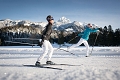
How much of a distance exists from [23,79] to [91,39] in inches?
2577

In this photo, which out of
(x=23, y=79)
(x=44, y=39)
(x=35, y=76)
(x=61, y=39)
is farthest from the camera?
(x=61, y=39)

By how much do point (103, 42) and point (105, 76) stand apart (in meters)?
61.3

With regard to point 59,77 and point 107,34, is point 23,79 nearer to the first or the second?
point 59,77

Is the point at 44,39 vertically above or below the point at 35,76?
above

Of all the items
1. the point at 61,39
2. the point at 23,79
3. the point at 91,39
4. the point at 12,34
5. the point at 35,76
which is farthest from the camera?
the point at 12,34

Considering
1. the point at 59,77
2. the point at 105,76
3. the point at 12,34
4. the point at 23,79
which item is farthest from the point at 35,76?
the point at 12,34

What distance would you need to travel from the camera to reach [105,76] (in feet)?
16.2

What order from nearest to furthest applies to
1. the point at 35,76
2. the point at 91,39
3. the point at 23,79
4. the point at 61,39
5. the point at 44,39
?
the point at 23,79
the point at 35,76
the point at 44,39
the point at 91,39
the point at 61,39

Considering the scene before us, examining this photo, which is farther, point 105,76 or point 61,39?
point 61,39

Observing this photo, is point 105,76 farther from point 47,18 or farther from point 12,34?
point 12,34

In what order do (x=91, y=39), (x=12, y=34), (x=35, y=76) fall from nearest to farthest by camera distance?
(x=35, y=76)
(x=91, y=39)
(x=12, y=34)

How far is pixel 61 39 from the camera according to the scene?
9031cm

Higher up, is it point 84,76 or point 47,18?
point 47,18

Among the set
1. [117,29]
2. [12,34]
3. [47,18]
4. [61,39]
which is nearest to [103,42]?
[117,29]
